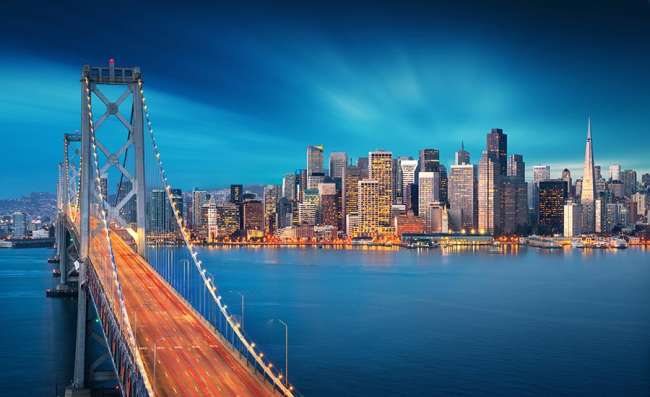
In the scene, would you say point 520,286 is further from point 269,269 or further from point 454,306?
point 269,269

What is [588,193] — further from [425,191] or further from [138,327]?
[138,327]

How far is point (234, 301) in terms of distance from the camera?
142 feet

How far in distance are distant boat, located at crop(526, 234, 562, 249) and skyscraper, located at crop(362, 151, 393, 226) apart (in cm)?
2917

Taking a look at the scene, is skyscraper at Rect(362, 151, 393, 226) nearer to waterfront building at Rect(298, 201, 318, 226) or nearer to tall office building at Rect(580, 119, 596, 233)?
waterfront building at Rect(298, 201, 318, 226)

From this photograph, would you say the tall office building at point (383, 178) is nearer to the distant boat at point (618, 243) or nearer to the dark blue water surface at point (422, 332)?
the distant boat at point (618, 243)

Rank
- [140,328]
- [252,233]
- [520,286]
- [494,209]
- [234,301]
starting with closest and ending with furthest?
1. [140,328]
2. [234,301]
3. [520,286]
4. [252,233]
5. [494,209]

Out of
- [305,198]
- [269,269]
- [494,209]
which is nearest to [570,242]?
[494,209]

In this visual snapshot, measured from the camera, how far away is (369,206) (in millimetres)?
151875

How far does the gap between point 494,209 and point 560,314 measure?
124 metres

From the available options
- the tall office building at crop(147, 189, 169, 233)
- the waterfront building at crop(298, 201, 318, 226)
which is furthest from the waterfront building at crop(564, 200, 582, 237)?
the tall office building at crop(147, 189, 169, 233)

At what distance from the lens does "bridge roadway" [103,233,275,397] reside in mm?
15039

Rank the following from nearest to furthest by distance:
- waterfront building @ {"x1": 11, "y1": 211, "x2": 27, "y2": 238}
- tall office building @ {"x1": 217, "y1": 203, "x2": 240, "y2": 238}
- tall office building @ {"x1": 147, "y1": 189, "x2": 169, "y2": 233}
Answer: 1. tall office building @ {"x1": 147, "y1": 189, "x2": 169, "y2": 233}
2. waterfront building @ {"x1": 11, "y1": 211, "x2": 27, "y2": 238}
3. tall office building @ {"x1": 217, "y1": 203, "x2": 240, "y2": 238}

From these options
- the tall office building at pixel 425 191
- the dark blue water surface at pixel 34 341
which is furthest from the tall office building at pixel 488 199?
the dark blue water surface at pixel 34 341

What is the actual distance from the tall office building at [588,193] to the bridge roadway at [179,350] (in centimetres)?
14048
